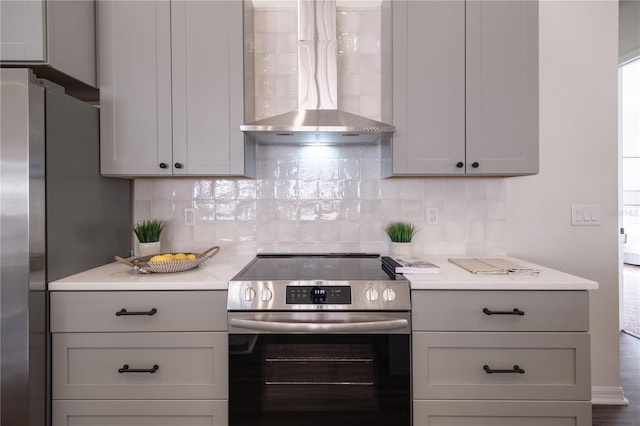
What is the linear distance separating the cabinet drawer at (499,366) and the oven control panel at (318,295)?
0.36m

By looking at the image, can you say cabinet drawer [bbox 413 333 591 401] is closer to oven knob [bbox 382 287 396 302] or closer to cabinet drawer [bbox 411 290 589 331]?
cabinet drawer [bbox 411 290 589 331]

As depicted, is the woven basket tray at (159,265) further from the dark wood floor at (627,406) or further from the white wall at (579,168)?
the dark wood floor at (627,406)

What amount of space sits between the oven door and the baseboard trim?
5.02 feet

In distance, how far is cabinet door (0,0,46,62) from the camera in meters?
1.55

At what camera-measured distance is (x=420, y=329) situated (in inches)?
61.4

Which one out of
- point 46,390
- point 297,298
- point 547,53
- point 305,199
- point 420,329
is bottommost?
point 46,390

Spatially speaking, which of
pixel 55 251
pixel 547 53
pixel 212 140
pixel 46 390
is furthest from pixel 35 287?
pixel 547 53

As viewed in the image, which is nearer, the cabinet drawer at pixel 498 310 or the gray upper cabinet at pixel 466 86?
the cabinet drawer at pixel 498 310

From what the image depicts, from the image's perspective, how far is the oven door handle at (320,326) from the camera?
1504 millimetres

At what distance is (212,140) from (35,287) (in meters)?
1.01

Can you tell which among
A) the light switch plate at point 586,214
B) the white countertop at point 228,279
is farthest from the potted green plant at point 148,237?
the light switch plate at point 586,214

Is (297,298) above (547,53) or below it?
below

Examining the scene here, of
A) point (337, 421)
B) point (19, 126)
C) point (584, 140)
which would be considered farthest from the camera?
point (584, 140)

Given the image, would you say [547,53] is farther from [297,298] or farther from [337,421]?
[337,421]
